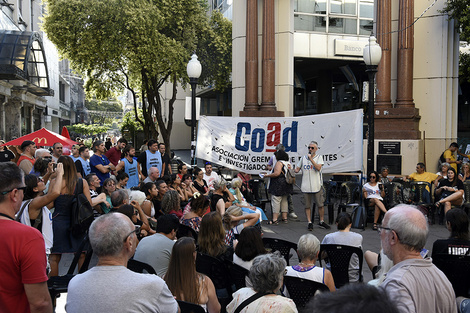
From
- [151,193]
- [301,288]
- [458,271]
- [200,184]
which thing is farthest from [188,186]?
[458,271]

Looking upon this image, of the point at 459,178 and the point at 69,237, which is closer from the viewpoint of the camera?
the point at 69,237

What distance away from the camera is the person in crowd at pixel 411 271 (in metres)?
2.72

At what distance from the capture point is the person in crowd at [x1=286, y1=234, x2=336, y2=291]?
15.5ft

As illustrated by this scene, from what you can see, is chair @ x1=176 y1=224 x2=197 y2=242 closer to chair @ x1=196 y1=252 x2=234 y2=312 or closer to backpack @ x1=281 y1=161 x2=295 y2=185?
chair @ x1=196 y1=252 x2=234 y2=312

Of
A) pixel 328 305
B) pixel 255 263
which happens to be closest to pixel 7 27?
pixel 255 263

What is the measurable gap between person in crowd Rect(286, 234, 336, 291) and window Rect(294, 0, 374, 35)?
20553mm

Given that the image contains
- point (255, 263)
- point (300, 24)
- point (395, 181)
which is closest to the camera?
point (255, 263)

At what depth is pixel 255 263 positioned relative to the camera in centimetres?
391

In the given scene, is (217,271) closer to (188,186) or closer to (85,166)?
(188,186)

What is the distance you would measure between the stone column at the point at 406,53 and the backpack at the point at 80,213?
1157 cm

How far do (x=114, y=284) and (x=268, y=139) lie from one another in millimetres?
11002

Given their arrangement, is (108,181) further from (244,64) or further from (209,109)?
(209,109)

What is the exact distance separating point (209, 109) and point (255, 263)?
42.8 m

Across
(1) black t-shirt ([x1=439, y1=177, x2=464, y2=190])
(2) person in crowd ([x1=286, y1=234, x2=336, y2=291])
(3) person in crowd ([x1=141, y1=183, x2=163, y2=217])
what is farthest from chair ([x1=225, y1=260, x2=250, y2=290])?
(1) black t-shirt ([x1=439, y1=177, x2=464, y2=190])
